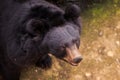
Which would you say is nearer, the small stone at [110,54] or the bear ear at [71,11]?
the bear ear at [71,11]

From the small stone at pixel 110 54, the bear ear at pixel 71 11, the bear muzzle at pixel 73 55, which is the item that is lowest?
the small stone at pixel 110 54

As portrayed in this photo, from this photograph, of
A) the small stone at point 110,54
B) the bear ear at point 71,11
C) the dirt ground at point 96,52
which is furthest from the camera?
the small stone at point 110,54

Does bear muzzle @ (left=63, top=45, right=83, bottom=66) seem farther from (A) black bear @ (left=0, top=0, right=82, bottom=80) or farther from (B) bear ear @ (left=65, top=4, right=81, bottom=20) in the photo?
(B) bear ear @ (left=65, top=4, right=81, bottom=20)

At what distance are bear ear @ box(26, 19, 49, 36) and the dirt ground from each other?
1.29 m

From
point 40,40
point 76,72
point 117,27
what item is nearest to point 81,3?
point 117,27

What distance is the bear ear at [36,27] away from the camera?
2928 millimetres

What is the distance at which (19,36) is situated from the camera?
314cm

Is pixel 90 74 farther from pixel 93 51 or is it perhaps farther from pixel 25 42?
pixel 25 42

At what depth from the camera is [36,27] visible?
2.94 meters

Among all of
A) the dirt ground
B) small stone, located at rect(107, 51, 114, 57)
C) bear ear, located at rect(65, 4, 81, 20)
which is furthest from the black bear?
small stone, located at rect(107, 51, 114, 57)

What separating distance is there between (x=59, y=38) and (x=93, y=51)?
1561mm

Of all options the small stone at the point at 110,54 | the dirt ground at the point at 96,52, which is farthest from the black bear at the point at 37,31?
the small stone at the point at 110,54

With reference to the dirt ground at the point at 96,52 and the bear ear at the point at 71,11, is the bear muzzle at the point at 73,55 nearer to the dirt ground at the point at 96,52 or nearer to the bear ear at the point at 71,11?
the bear ear at the point at 71,11

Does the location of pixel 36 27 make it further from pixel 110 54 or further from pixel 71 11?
pixel 110 54
